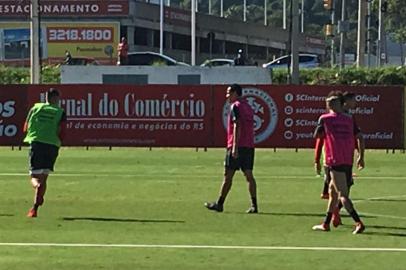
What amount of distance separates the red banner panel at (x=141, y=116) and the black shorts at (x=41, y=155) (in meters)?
16.1

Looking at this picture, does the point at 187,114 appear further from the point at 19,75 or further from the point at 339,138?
the point at 19,75

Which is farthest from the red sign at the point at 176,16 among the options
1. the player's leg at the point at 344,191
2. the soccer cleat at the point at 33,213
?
the player's leg at the point at 344,191

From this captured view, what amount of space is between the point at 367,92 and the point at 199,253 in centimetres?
2049

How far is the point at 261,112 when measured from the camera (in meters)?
31.3

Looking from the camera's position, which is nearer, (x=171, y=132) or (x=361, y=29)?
(x=171, y=132)

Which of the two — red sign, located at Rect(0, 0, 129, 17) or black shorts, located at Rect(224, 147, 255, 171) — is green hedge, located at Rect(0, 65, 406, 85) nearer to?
red sign, located at Rect(0, 0, 129, 17)

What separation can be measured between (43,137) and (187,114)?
645 inches

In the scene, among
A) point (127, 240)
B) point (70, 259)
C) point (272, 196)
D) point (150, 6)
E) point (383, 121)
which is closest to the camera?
point (70, 259)

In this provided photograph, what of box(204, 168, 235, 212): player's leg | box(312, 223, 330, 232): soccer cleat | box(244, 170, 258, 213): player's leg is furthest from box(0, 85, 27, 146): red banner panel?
box(312, 223, 330, 232): soccer cleat

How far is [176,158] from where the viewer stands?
28672 mm

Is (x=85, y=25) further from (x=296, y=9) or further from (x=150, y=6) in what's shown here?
(x=296, y=9)

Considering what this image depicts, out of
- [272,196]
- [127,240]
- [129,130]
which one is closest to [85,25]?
[129,130]

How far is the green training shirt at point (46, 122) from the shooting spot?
15562 mm

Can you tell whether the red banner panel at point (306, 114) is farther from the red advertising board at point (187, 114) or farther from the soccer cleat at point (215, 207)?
the soccer cleat at point (215, 207)
